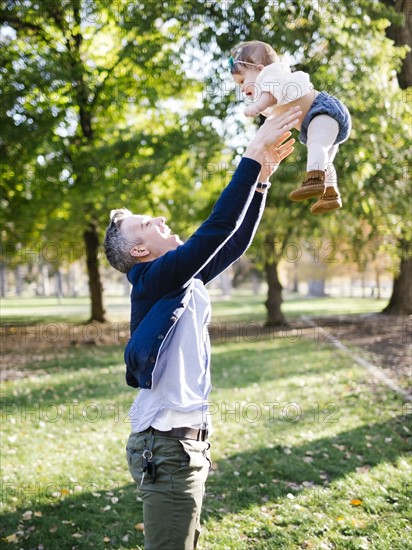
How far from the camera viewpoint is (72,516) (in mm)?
5078

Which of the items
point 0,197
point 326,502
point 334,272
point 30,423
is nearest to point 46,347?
point 0,197

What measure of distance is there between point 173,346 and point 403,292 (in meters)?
21.1

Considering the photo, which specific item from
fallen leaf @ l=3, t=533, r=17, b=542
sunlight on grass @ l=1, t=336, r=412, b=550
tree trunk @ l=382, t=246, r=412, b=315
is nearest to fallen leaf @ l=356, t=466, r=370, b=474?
sunlight on grass @ l=1, t=336, r=412, b=550

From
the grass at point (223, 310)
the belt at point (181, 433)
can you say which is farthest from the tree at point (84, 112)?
the belt at point (181, 433)

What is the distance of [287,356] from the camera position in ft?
46.4

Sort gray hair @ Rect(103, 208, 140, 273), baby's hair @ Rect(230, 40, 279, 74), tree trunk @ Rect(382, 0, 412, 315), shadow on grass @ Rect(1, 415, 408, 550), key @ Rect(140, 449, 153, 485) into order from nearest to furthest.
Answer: key @ Rect(140, 449, 153, 485) < gray hair @ Rect(103, 208, 140, 273) < baby's hair @ Rect(230, 40, 279, 74) < shadow on grass @ Rect(1, 415, 408, 550) < tree trunk @ Rect(382, 0, 412, 315)

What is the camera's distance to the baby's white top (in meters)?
2.47

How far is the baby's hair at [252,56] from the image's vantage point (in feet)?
8.67

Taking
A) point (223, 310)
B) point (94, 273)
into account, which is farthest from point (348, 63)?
point (223, 310)

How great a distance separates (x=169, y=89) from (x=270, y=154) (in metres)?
15.3

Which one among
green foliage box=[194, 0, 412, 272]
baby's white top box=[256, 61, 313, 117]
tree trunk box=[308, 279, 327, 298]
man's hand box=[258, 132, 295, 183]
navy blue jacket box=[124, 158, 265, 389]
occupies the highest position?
green foliage box=[194, 0, 412, 272]

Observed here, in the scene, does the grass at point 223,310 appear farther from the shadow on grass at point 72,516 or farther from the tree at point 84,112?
the shadow on grass at point 72,516

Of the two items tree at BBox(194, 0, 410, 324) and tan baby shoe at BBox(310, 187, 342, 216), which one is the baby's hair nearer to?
tan baby shoe at BBox(310, 187, 342, 216)

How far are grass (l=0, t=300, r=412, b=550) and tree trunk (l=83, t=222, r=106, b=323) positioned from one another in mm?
10981
